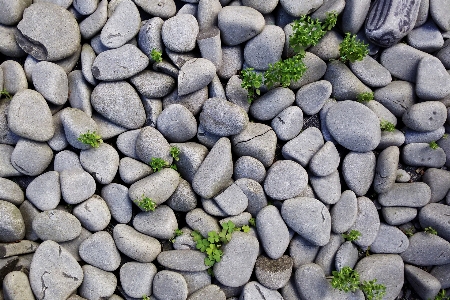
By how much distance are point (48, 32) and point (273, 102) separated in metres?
2.12

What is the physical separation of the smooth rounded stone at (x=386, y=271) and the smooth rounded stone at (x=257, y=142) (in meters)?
1.33

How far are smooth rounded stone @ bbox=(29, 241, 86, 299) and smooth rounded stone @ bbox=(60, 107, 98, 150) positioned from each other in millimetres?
897

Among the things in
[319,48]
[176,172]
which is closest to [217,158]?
[176,172]

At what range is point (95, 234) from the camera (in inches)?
142

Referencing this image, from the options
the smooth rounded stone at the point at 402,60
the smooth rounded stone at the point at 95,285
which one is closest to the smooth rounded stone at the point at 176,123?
the smooth rounded stone at the point at 95,285

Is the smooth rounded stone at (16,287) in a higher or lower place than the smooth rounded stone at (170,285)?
higher

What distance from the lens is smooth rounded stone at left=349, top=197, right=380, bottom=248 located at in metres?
3.81

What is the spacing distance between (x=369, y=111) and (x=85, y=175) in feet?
8.67

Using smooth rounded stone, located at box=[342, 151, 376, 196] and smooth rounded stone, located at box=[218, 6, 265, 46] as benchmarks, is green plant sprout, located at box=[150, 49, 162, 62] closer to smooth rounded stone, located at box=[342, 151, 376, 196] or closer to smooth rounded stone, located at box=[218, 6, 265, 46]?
smooth rounded stone, located at box=[218, 6, 265, 46]

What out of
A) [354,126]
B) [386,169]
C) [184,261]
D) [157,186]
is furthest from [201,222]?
[386,169]

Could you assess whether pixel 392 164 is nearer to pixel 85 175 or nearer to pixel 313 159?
pixel 313 159

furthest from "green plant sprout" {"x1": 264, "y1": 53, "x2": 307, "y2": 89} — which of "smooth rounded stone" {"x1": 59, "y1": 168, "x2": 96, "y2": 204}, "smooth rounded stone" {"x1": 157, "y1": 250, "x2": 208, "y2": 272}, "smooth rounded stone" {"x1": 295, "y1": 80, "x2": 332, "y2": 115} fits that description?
"smooth rounded stone" {"x1": 59, "y1": 168, "x2": 96, "y2": 204}

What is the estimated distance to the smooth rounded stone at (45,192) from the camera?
11.7ft

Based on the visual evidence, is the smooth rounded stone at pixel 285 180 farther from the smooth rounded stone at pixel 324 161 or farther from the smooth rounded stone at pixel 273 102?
the smooth rounded stone at pixel 273 102
